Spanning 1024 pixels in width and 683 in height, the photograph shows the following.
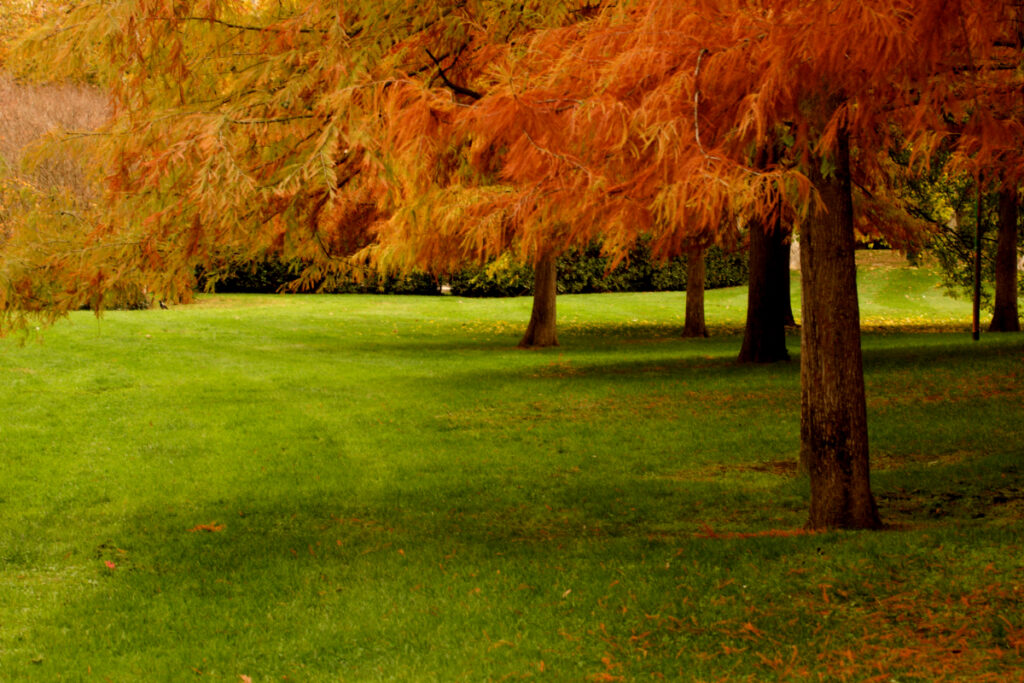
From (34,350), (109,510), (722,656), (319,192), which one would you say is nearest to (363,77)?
(319,192)

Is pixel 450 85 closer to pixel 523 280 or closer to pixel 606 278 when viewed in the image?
pixel 523 280

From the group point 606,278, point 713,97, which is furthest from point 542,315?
point 713,97

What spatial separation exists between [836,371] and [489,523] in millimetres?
3195

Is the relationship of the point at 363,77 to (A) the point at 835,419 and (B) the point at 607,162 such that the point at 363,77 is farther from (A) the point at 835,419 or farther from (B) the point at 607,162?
(A) the point at 835,419

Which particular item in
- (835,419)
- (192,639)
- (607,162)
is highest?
(607,162)

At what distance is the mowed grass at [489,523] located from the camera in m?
5.67

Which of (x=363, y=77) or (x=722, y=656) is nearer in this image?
(x=722, y=656)

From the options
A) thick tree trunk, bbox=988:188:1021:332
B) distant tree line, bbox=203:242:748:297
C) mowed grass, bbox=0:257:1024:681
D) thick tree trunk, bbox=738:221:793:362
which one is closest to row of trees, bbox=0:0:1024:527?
mowed grass, bbox=0:257:1024:681

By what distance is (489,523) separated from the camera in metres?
8.92

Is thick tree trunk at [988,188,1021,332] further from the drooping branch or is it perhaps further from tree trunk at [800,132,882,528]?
the drooping branch

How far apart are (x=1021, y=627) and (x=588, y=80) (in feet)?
12.5

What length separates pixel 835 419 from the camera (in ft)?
24.3

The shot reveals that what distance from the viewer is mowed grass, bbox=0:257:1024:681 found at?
567cm

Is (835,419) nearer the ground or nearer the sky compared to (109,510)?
nearer the sky
